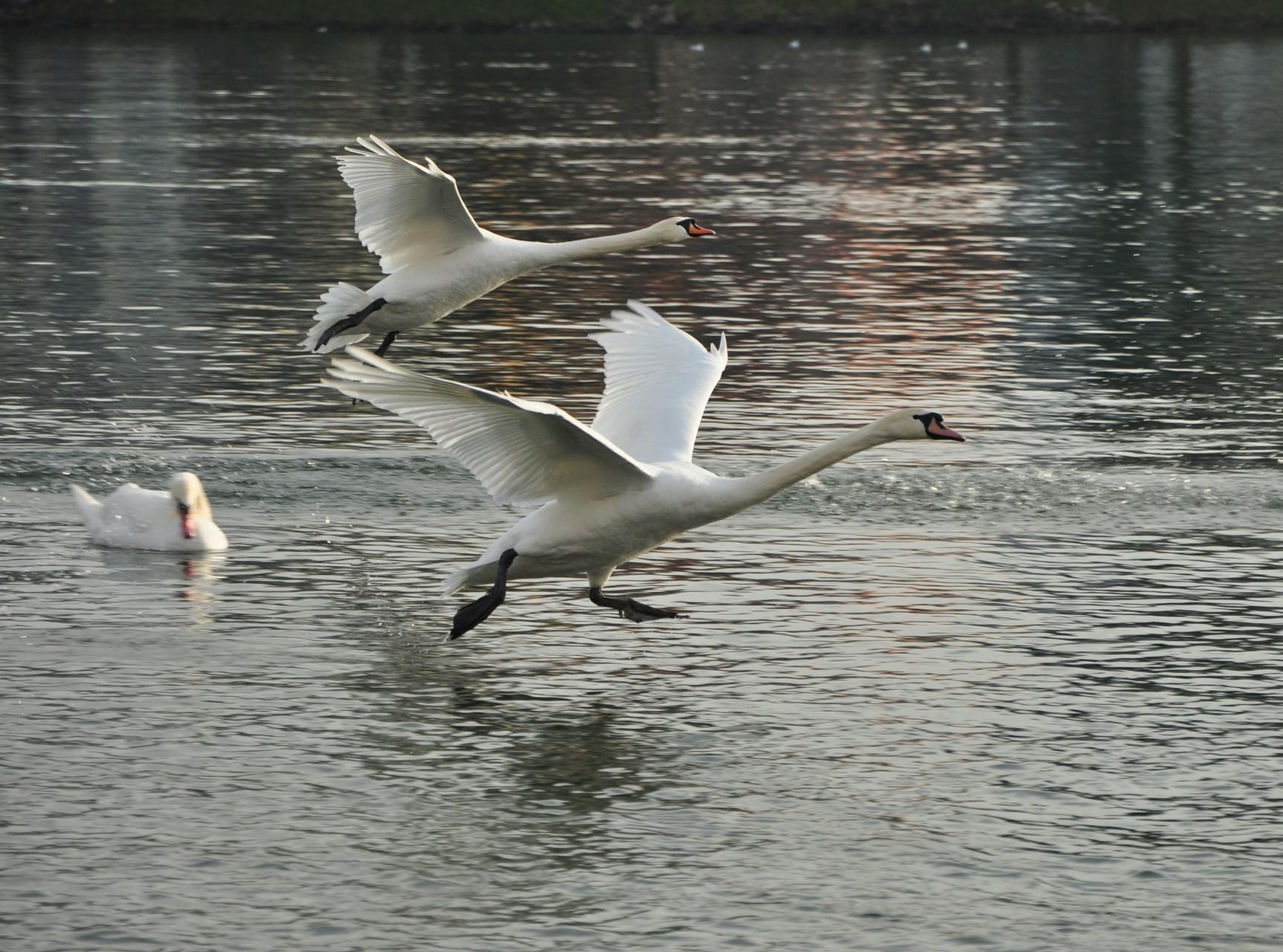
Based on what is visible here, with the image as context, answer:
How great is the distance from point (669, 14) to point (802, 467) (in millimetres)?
65230

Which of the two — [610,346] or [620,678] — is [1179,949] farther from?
[610,346]

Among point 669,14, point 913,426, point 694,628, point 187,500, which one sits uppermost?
point 913,426

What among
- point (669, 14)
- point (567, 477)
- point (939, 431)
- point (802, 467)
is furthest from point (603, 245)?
point (669, 14)

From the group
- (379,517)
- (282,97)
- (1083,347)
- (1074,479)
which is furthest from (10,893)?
(282,97)

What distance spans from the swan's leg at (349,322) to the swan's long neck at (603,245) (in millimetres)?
1179

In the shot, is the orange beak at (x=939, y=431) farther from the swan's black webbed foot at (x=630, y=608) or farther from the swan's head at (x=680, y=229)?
the swan's head at (x=680, y=229)

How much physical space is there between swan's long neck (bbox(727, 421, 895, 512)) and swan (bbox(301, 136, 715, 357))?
451cm

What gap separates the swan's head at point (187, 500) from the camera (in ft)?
36.5

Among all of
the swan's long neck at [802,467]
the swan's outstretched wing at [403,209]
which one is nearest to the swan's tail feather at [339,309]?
the swan's outstretched wing at [403,209]

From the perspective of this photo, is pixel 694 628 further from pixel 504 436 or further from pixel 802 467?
pixel 504 436

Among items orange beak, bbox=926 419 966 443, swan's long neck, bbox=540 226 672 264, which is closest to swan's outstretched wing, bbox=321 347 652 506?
orange beak, bbox=926 419 966 443

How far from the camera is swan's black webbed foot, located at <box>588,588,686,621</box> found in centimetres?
959

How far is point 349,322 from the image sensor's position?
14023 millimetres

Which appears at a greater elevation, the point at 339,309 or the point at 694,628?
the point at 339,309
